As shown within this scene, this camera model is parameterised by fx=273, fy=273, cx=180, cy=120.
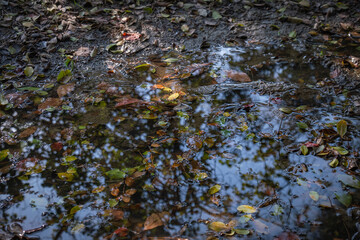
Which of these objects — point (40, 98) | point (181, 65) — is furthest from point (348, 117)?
point (40, 98)

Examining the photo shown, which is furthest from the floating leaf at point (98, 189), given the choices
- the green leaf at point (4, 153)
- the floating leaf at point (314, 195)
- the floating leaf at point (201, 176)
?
the floating leaf at point (314, 195)

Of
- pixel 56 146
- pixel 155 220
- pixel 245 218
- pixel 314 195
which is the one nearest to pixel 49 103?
pixel 56 146

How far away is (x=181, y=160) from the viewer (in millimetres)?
1865

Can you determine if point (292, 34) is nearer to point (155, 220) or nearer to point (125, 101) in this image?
point (125, 101)

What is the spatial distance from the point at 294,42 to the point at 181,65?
1.38 meters

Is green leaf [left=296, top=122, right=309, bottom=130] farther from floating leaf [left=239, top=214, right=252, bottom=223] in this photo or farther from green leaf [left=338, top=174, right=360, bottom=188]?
floating leaf [left=239, top=214, right=252, bottom=223]

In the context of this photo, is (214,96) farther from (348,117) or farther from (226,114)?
(348,117)

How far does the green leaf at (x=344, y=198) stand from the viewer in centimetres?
155

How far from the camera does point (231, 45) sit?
3135 millimetres

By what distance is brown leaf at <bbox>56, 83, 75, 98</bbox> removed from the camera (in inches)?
95.5

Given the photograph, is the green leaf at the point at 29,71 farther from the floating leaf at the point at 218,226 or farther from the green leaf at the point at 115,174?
the floating leaf at the point at 218,226

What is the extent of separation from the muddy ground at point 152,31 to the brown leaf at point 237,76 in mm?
633

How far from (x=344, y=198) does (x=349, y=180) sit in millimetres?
157

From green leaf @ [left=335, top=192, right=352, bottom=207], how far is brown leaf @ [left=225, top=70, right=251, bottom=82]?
4.20ft
